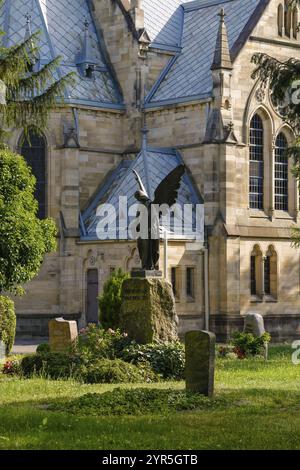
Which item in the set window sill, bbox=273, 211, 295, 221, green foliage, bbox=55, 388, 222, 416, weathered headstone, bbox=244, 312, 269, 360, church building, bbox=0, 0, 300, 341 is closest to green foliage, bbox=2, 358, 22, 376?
green foliage, bbox=55, 388, 222, 416

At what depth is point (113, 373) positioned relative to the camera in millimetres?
23250

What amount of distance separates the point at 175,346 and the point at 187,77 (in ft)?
71.0

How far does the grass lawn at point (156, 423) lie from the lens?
14805mm

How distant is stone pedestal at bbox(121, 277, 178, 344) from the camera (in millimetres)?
25219

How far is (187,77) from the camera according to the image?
1758 inches

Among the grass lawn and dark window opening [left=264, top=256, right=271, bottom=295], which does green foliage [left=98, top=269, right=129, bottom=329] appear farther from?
the grass lawn

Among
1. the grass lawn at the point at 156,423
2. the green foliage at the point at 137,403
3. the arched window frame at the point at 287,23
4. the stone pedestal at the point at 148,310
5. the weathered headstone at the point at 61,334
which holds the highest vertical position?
the arched window frame at the point at 287,23

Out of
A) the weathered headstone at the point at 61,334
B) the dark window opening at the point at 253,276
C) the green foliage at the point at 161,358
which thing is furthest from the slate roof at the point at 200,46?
the green foliage at the point at 161,358

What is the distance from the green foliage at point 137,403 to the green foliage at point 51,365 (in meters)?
4.39

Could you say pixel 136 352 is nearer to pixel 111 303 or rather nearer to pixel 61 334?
pixel 61 334

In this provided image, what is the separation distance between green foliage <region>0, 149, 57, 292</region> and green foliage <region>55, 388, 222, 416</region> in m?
11.9

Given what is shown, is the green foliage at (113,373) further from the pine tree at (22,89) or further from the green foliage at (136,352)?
the pine tree at (22,89)

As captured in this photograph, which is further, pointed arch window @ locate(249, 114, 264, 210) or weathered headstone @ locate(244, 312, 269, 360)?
pointed arch window @ locate(249, 114, 264, 210)

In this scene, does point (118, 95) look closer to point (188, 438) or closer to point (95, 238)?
point (95, 238)
